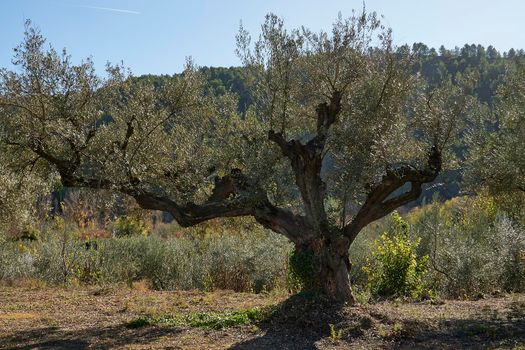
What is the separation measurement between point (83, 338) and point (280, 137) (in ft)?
15.3

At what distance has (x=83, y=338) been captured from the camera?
29.3 feet

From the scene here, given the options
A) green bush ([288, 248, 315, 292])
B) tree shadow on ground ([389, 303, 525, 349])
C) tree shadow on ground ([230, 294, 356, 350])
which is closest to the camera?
tree shadow on ground ([389, 303, 525, 349])

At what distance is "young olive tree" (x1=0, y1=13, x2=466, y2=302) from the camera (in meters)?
8.95

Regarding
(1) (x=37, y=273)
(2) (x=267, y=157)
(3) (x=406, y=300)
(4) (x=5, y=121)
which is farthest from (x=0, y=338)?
(1) (x=37, y=273)

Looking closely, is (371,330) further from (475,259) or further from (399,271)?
(475,259)

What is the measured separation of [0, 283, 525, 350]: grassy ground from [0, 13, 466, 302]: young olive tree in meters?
0.73

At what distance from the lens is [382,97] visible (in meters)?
9.16

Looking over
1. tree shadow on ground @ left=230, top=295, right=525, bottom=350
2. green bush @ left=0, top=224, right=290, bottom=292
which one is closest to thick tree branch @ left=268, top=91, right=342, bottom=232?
tree shadow on ground @ left=230, top=295, right=525, bottom=350

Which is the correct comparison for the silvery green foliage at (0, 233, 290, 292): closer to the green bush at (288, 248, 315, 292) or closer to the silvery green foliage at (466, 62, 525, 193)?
the green bush at (288, 248, 315, 292)

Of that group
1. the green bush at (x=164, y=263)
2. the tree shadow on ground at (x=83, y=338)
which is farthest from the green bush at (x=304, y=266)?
the green bush at (x=164, y=263)

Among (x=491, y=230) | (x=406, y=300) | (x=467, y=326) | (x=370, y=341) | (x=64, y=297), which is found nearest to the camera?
(x=370, y=341)

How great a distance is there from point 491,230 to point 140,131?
12.5 metres

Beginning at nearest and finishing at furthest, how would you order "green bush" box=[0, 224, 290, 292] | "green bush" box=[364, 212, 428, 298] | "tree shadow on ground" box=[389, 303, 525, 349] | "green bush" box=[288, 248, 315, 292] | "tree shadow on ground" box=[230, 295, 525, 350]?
"tree shadow on ground" box=[389, 303, 525, 349] → "tree shadow on ground" box=[230, 295, 525, 350] → "green bush" box=[288, 248, 315, 292] → "green bush" box=[364, 212, 428, 298] → "green bush" box=[0, 224, 290, 292]

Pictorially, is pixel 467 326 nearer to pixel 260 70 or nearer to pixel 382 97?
pixel 382 97
